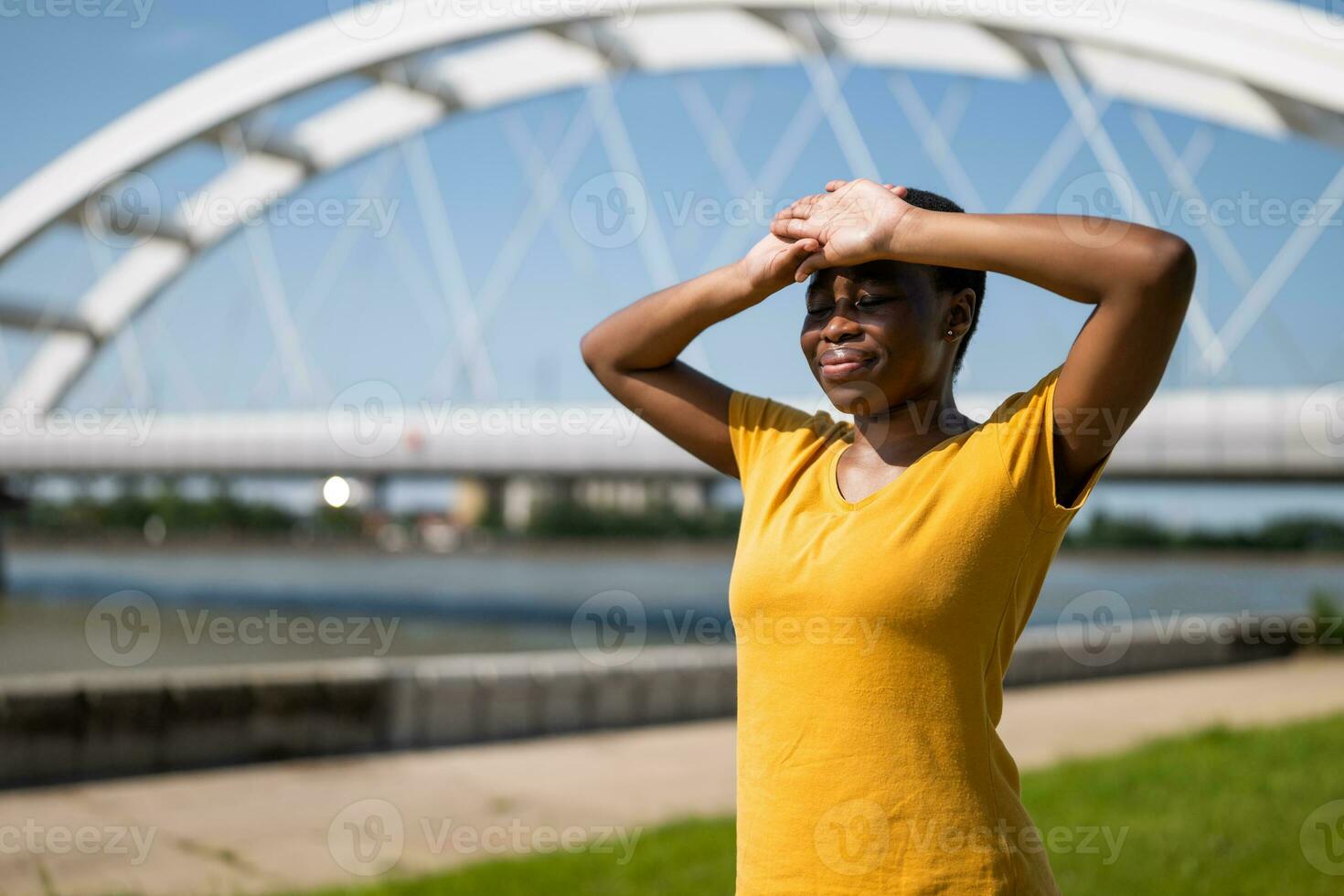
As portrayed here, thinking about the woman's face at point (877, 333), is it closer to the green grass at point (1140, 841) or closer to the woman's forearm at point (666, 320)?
the woman's forearm at point (666, 320)

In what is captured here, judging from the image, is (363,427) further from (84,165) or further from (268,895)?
(268,895)

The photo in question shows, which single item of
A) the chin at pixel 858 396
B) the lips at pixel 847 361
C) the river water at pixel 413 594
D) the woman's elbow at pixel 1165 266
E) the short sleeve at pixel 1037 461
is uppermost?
the river water at pixel 413 594

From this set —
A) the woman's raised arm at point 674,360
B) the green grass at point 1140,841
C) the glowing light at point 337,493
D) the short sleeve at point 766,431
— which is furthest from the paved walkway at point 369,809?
the short sleeve at point 766,431

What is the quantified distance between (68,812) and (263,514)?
5779 cm

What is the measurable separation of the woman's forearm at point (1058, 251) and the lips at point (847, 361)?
0.14 meters

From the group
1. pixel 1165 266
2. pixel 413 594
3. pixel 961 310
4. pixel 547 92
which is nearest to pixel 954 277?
pixel 961 310

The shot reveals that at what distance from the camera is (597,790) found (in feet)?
21.5

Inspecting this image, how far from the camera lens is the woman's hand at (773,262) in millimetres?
1754

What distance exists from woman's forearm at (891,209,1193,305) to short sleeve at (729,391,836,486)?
363 millimetres

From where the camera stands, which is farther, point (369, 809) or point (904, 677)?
point (369, 809)

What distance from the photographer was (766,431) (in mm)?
1947

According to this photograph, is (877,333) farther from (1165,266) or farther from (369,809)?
(369,809)

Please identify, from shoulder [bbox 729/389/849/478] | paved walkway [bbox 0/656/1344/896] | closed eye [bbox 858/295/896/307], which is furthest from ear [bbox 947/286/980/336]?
paved walkway [bbox 0/656/1344/896]

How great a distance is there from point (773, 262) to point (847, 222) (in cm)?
16
